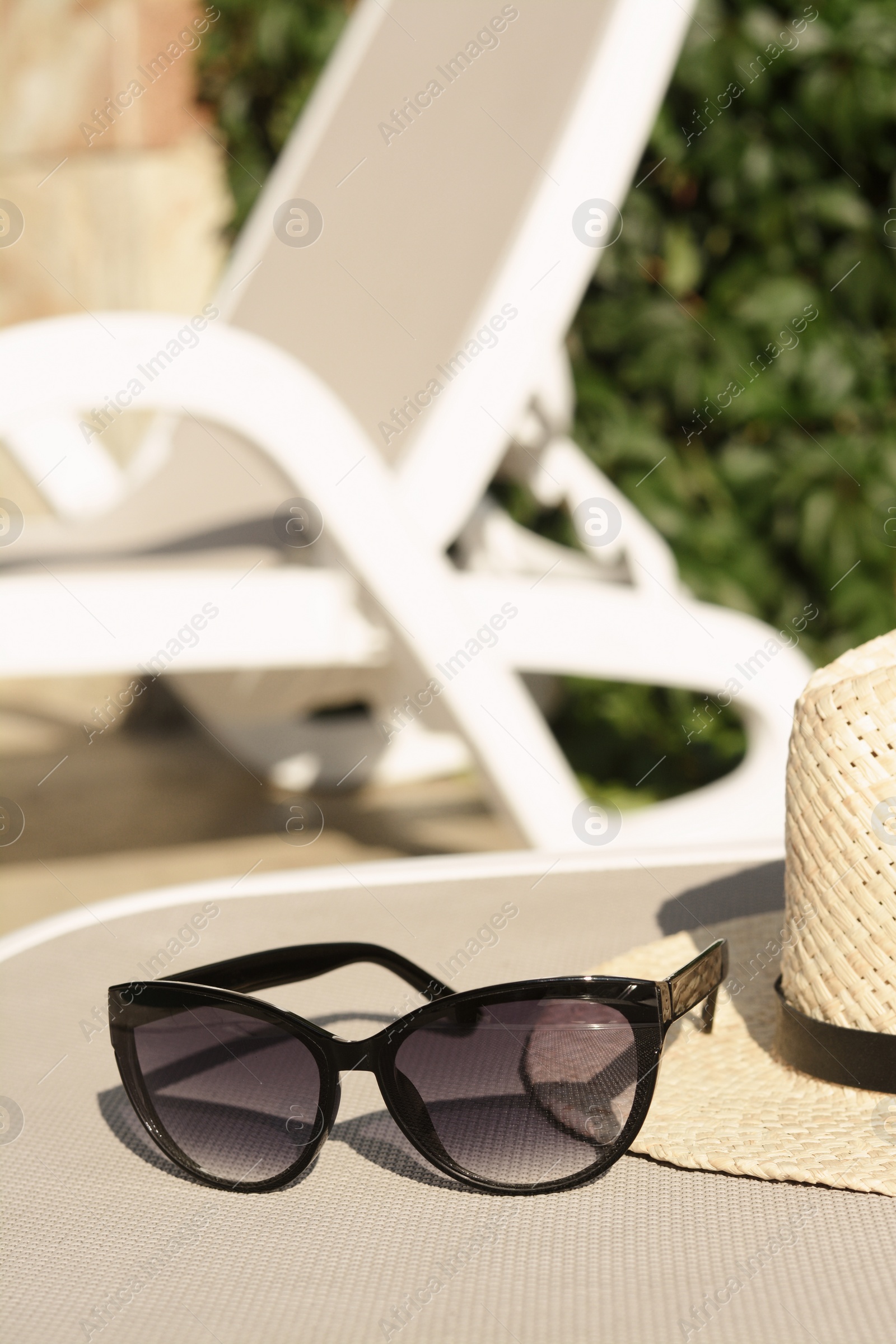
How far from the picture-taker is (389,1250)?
0.45 meters

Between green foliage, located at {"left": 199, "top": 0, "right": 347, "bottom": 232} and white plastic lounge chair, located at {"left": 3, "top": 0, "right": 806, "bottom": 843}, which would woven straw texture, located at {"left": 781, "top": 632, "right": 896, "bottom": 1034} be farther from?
green foliage, located at {"left": 199, "top": 0, "right": 347, "bottom": 232}

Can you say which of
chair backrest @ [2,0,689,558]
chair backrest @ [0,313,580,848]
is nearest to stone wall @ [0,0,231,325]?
chair backrest @ [2,0,689,558]

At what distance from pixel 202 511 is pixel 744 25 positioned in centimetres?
147

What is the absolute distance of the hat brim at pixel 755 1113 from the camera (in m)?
0.47

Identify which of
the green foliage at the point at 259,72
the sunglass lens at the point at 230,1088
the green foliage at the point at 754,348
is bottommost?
the green foliage at the point at 754,348

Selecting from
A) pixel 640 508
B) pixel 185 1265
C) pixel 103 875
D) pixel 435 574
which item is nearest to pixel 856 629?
pixel 640 508

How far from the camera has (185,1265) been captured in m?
0.45

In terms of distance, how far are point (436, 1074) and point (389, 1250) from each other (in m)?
0.08

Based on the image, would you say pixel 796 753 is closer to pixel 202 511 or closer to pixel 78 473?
pixel 202 511

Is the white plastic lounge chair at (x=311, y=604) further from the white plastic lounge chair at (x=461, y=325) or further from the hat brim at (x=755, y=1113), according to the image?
the hat brim at (x=755, y=1113)

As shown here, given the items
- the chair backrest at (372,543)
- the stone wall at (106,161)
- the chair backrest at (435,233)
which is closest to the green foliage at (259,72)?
the stone wall at (106,161)

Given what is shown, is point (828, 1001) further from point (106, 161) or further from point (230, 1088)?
point (106, 161)

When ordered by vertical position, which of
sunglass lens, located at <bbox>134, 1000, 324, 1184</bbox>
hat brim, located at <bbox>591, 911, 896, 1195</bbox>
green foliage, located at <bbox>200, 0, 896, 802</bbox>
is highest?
sunglass lens, located at <bbox>134, 1000, 324, 1184</bbox>

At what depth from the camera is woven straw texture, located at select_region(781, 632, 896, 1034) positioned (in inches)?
19.3
